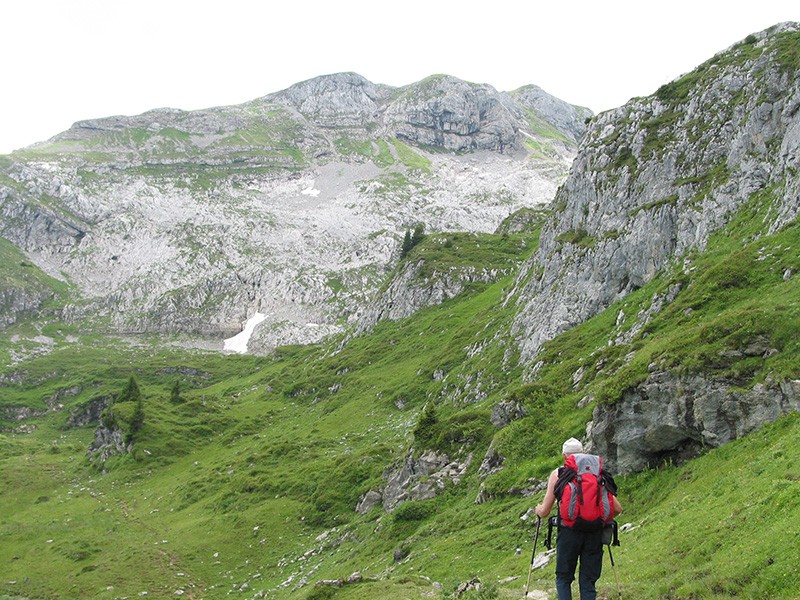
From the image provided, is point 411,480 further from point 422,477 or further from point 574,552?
point 574,552

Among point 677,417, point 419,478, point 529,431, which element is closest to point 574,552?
point 677,417

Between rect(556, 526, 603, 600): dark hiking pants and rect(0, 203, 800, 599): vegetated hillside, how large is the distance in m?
2.97

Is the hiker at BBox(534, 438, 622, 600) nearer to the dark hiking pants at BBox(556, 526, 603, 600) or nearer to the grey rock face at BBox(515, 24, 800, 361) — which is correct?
the dark hiking pants at BBox(556, 526, 603, 600)

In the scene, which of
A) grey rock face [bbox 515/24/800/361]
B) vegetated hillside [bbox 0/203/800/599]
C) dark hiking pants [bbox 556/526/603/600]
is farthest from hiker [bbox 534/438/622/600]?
grey rock face [bbox 515/24/800/361]

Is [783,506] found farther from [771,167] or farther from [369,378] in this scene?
[369,378]

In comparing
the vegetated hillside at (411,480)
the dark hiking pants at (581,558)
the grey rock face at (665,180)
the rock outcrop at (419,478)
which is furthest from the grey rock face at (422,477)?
the dark hiking pants at (581,558)

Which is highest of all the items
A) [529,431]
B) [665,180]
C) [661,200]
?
[665,180]

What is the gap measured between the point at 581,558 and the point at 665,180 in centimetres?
5290

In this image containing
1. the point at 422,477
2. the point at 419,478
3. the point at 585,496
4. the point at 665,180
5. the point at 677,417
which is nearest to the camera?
the point at 585,496

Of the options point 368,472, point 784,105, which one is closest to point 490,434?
point 368,472

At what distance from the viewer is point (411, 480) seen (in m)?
41.1

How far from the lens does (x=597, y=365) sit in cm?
3578

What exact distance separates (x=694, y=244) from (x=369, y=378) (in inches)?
2178

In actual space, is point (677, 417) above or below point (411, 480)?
above
